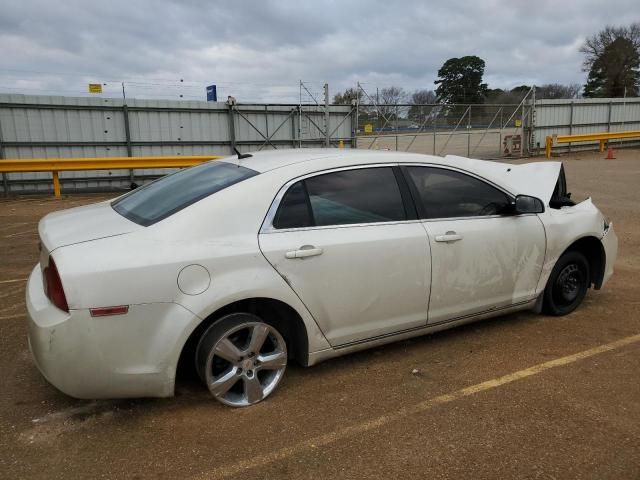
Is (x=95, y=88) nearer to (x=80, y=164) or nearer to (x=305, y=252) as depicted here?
(x=80, y=164)

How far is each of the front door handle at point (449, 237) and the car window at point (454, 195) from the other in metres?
0.14

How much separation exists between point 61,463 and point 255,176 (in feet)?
6.11

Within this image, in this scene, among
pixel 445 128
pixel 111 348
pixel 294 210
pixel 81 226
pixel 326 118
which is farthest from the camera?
pixel 445 128

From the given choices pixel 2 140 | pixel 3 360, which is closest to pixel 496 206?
Result: pixel 3 360

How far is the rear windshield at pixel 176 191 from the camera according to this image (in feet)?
10.4

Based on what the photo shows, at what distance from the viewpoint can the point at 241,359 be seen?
3068mm

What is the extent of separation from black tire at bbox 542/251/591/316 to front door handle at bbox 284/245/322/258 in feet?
7.78

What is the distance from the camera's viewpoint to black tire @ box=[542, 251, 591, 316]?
4.54 m

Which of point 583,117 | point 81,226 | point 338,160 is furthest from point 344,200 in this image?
point 583,117

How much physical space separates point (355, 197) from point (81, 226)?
1.71 metres

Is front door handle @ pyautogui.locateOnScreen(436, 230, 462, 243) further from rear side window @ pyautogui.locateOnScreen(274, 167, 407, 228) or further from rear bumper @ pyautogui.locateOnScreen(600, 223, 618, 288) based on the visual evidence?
rear bumper @ pyautogui.locateOnScreen(600, 223, 618, 288)

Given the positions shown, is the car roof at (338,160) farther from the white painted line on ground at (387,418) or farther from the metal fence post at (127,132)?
the metal fence post at (127,132)

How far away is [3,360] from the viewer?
3.77 m

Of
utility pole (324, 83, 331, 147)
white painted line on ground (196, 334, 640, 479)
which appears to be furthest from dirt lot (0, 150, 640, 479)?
utility pole (324, 83, 331, 147)
